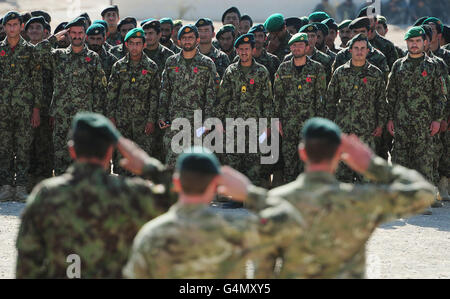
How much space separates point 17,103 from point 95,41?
131cm

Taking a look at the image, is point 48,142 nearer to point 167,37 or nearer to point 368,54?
point 167,37

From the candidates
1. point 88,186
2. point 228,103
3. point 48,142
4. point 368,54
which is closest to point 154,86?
point 228,103

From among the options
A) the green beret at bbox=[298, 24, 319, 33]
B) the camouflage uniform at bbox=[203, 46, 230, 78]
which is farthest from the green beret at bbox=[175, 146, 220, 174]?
the camouflage uniform at bbox=[203, 46, 230, 78]

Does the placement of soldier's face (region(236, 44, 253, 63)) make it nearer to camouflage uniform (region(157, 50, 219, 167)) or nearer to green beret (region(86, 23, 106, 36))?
camouflage uniform (region(157, 50, 219, 167))

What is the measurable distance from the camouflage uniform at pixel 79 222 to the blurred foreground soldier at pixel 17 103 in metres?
5.96

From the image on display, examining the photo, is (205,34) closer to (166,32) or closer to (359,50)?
(166,32)

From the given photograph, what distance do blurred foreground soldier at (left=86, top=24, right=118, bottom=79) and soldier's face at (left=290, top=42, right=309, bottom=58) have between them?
233 cm

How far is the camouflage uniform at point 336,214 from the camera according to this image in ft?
11.7

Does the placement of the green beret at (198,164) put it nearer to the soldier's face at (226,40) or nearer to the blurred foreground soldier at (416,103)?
the blurred foreground soldier at (416,103)

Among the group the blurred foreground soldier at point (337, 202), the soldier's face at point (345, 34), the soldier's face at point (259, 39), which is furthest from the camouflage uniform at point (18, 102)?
the blurred foreground soldier at point (337, 202)

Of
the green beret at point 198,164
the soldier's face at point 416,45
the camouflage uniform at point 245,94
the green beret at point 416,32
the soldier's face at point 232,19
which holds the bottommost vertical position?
the green beret at point 198,164

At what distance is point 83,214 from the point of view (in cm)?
351

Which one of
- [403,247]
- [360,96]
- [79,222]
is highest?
[360,96]

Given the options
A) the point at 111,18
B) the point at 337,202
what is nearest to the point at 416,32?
the point at 111,18
